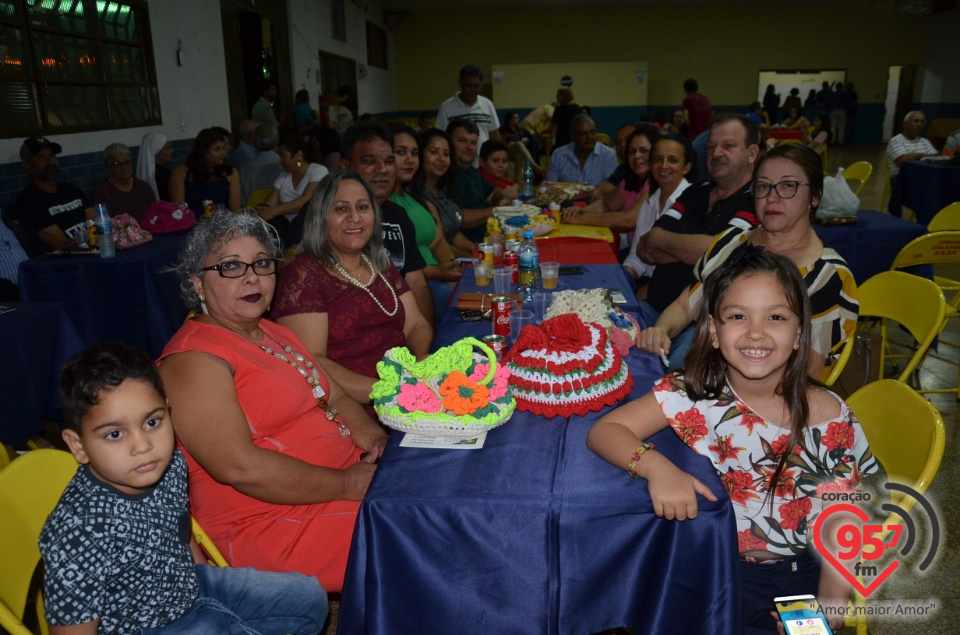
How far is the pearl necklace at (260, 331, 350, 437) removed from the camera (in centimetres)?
188

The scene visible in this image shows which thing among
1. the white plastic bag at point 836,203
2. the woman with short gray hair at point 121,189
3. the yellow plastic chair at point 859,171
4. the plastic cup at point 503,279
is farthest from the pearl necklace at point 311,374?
the yellow plastic chair at point 859,171

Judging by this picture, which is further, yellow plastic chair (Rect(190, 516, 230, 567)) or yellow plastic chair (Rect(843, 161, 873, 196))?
yellow plastic chair (Rect(843, 161, 873, 196))

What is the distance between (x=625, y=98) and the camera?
1755 centimetres

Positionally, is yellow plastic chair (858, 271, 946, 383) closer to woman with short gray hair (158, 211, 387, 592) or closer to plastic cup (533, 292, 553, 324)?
plastic cup (533, 292, 553, 324)

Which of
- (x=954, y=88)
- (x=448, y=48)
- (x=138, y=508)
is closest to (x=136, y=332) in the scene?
(x=138, y=508)

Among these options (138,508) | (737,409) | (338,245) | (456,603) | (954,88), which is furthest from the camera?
(954,88)

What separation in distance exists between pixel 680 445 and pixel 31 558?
1.48 metres

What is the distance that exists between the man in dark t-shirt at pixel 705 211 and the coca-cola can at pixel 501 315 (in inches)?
34.2

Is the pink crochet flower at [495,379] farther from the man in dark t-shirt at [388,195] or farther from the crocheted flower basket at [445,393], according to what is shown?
the man in dark t-shirt at [388,195]

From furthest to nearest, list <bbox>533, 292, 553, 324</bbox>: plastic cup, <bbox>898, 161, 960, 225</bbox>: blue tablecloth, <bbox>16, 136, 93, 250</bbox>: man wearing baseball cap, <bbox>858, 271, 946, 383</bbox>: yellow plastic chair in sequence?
<bbox>898, 161, 960, 225</bbox>: blue tablecloth
<bbox>16, 136, 93, 250</bbox>: man wearing baseball cap
<bbox>533, 292, 553, 324</bbox>: plastic cup
<bbox>858, 271, 946, 383</bbox>: yellow plastic chair

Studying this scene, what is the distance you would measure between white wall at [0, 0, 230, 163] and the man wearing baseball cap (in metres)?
1.11

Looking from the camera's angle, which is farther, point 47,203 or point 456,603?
point 47,203

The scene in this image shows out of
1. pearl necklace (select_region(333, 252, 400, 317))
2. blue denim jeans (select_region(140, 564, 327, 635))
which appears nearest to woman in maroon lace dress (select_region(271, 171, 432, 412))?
pearl necklace (select_region(333, 252, 400, 317))

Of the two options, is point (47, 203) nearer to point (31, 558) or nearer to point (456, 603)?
point (31, 558)
